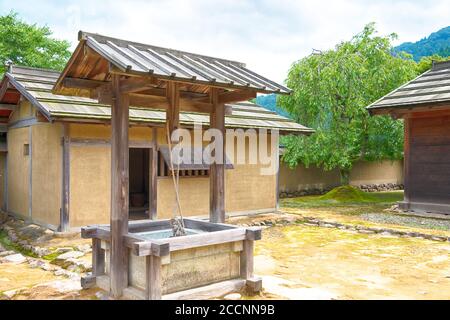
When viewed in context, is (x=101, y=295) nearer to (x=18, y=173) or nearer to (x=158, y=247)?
(x=158, y=247)

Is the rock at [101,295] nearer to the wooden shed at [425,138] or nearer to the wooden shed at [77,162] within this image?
the wooden shed at [77,162]

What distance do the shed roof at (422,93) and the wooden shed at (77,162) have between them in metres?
3.06

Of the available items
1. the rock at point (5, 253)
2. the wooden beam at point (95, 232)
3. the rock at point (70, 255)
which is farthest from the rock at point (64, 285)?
the rock at point (5, 253)

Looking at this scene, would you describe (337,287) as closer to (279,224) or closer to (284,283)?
(284,283)

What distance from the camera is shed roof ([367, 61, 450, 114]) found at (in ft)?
43.7

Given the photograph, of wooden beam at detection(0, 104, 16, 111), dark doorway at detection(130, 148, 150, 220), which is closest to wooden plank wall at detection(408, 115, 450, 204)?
dark doorway at detection(130, 148, 150, 220)

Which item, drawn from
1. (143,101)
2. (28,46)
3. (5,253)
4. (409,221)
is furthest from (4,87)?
(28,46)

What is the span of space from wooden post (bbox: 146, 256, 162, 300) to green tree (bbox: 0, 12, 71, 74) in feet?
80.8

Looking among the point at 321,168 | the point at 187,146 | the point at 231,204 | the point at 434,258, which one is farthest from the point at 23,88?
the point at 321,168

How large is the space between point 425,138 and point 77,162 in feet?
35.8

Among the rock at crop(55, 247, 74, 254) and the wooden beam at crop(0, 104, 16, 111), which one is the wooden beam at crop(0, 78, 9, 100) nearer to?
the wooden beam at crop(0, 104, 16, 111)

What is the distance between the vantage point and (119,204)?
5.70 metres

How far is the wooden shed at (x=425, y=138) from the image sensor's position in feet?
44.3

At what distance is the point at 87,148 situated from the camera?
1048 centimetres
